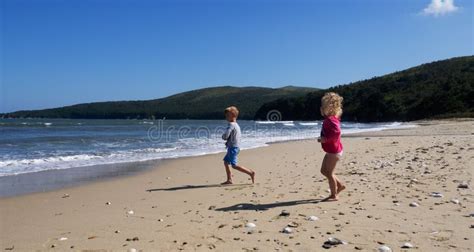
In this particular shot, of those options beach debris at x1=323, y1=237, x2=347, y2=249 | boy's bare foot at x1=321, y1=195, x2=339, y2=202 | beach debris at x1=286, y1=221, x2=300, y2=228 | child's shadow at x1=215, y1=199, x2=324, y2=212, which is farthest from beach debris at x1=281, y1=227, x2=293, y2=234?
boy's bare foot at x1=321, y1=195, x2=339, y2=202

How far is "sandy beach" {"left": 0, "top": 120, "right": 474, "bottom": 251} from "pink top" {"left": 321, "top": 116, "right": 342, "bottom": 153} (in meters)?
0.81

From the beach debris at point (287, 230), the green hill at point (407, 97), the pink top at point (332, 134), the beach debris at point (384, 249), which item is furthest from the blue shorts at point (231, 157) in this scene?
the green hill at point (407, 97)

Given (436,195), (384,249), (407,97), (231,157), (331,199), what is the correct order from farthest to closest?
(407,97) → (231,157) → (331,199) → (436,195) → (384,249)

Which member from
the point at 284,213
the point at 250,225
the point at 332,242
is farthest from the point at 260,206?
the point at 332,242

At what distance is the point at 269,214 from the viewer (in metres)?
5.99

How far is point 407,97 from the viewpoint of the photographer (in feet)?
331

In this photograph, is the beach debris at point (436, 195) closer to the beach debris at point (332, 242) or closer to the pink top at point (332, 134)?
the pink top at point (332, 134)

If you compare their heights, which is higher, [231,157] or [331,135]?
[331,135]

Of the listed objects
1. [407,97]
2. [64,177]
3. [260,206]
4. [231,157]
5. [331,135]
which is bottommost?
[64,177]

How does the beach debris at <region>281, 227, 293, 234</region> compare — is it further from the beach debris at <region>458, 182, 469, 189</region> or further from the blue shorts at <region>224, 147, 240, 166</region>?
the blue shorts at <region>224, 147, 240, 166</region>

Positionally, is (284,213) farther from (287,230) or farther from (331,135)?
(331,135)

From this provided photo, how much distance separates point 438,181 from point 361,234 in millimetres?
3847

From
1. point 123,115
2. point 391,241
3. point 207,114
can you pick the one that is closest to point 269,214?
point 391,241

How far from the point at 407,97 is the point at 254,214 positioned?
10287cm
